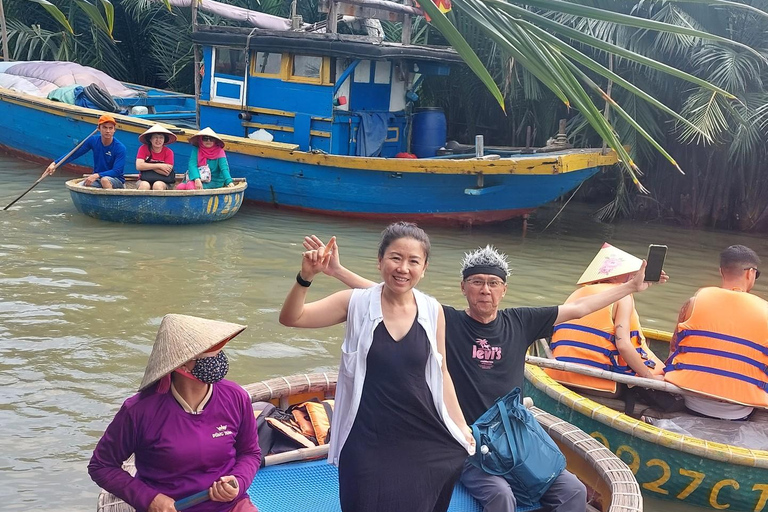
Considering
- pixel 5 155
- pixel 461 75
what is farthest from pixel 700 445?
pixel 5 155

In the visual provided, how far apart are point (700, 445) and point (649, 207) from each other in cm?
876

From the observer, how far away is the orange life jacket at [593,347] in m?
4.60

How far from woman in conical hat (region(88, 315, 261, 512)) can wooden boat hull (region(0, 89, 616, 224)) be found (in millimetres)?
7365

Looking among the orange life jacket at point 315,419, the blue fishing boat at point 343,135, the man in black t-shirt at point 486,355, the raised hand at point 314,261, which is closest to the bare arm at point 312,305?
the raised hand at point 314,261

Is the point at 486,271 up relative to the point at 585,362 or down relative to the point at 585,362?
up

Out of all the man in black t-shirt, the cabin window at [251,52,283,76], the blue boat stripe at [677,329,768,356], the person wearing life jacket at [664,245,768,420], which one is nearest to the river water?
the person wearing life jacket at [664,245,768,420]

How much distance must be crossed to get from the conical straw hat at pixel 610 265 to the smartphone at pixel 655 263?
0.88m

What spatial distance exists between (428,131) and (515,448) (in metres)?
8.88

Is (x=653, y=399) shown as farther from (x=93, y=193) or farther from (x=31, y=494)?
(x=93, y=193)

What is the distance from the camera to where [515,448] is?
3.12 metres

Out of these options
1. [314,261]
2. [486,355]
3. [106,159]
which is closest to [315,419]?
[486,355]

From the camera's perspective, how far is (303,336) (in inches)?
253

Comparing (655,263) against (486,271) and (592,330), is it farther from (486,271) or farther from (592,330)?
(592,330)

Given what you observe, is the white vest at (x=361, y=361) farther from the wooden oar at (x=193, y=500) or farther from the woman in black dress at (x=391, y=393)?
the wooden oar at (x=193, y=500)
